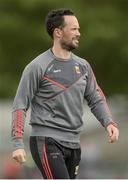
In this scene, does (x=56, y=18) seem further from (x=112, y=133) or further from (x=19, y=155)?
(x=19, y=155)

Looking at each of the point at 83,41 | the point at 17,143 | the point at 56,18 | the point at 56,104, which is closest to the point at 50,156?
the point at 17,143

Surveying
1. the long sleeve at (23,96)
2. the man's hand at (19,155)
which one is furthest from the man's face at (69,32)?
the man's hand at (19,155)

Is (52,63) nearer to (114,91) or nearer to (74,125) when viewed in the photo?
(74,125)

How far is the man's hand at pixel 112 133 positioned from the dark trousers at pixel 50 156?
358mm

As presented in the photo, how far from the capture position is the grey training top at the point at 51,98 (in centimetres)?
983

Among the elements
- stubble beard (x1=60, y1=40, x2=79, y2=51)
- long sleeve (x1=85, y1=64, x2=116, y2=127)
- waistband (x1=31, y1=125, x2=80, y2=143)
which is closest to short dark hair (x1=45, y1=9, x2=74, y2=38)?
stubble beard (x1=60, y1=40, x2=79, y2=51)

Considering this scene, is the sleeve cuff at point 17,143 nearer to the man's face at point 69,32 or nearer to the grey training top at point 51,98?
the grey training top at point 51,98

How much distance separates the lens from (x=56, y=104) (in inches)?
390

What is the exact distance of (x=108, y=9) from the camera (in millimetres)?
20031

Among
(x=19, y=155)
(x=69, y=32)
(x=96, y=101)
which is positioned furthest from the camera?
(x=96, y=101)

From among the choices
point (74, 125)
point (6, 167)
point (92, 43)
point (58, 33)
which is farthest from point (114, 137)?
point (6, 167)

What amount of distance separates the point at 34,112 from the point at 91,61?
33.8 ft

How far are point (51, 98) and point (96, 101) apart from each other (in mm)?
574

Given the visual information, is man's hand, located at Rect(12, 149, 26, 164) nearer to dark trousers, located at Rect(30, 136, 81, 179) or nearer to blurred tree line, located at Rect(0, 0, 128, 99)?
dark trousers, located at Rect(30, 136, 81, 179)
